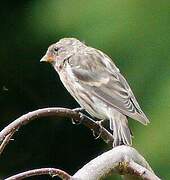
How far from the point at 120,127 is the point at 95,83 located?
0.37m

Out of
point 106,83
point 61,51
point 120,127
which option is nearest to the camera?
point 120,127

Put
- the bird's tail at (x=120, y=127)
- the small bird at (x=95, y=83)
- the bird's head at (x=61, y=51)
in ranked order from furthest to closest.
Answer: the bird's head at (x=61, y=51) → the small bird at (x=95, y=83) → the bird's tail at (x=120, y=127)

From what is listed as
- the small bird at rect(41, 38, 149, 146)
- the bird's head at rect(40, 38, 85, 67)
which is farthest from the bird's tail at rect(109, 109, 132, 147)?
the bird's head at rect(40, 38, 85, 67)

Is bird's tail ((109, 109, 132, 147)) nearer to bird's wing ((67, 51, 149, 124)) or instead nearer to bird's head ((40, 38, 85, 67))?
bird's wing ((67, 51, 149, 124))

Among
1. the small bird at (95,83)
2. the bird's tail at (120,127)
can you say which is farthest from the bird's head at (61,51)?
the bird's tail at (120,127)

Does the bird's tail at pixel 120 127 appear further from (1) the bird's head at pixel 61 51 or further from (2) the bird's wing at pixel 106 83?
(1) the bird's head at pixel 61 51

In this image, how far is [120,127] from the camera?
104 inches

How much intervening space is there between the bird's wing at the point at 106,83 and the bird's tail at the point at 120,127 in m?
0.02

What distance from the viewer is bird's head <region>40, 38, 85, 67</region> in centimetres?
309

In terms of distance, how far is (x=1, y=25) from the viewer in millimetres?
3867

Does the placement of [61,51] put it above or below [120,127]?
above

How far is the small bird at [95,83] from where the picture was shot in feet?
9.05

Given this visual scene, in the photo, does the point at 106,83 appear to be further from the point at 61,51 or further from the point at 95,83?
the point at 61,51

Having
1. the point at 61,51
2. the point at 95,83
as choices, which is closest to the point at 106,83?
the point at 95,83
